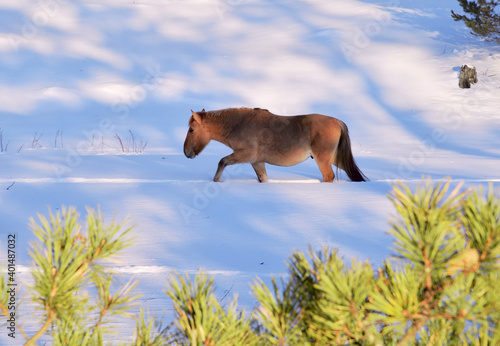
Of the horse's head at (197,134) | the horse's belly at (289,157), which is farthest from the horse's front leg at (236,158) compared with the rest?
the horse's head at (197,134)

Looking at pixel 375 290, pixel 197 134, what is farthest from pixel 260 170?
pixel 375 290

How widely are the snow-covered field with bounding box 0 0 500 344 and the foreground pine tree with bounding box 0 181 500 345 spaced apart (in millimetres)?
1843

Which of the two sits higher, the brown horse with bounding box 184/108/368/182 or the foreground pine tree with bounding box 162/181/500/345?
the brown horse with bounding box 184/108/368/182

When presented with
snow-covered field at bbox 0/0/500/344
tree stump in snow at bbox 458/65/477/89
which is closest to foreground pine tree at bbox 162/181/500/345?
snow-covered field at bbox 0/0/500/344

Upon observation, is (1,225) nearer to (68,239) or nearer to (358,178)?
(358,178)

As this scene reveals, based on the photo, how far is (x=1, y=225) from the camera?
6266 millimetres

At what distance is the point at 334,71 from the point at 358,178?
15.1 m

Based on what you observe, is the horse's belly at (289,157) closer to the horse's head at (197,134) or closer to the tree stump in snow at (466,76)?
the horse's head at (197,134)

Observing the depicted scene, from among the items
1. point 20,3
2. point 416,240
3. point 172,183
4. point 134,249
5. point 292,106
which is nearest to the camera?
point 416,240

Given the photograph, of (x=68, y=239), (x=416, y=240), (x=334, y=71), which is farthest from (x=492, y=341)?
(x=334, y=71)

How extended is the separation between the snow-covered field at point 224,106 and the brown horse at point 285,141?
13.9 inches

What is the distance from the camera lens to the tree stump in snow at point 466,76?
20406 mm

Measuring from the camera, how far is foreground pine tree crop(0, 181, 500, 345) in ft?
4.58

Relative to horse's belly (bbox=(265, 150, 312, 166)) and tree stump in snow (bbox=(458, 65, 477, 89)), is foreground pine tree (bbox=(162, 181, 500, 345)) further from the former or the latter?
tree stump in snow (bbox=(458, 65, 477, 89))
